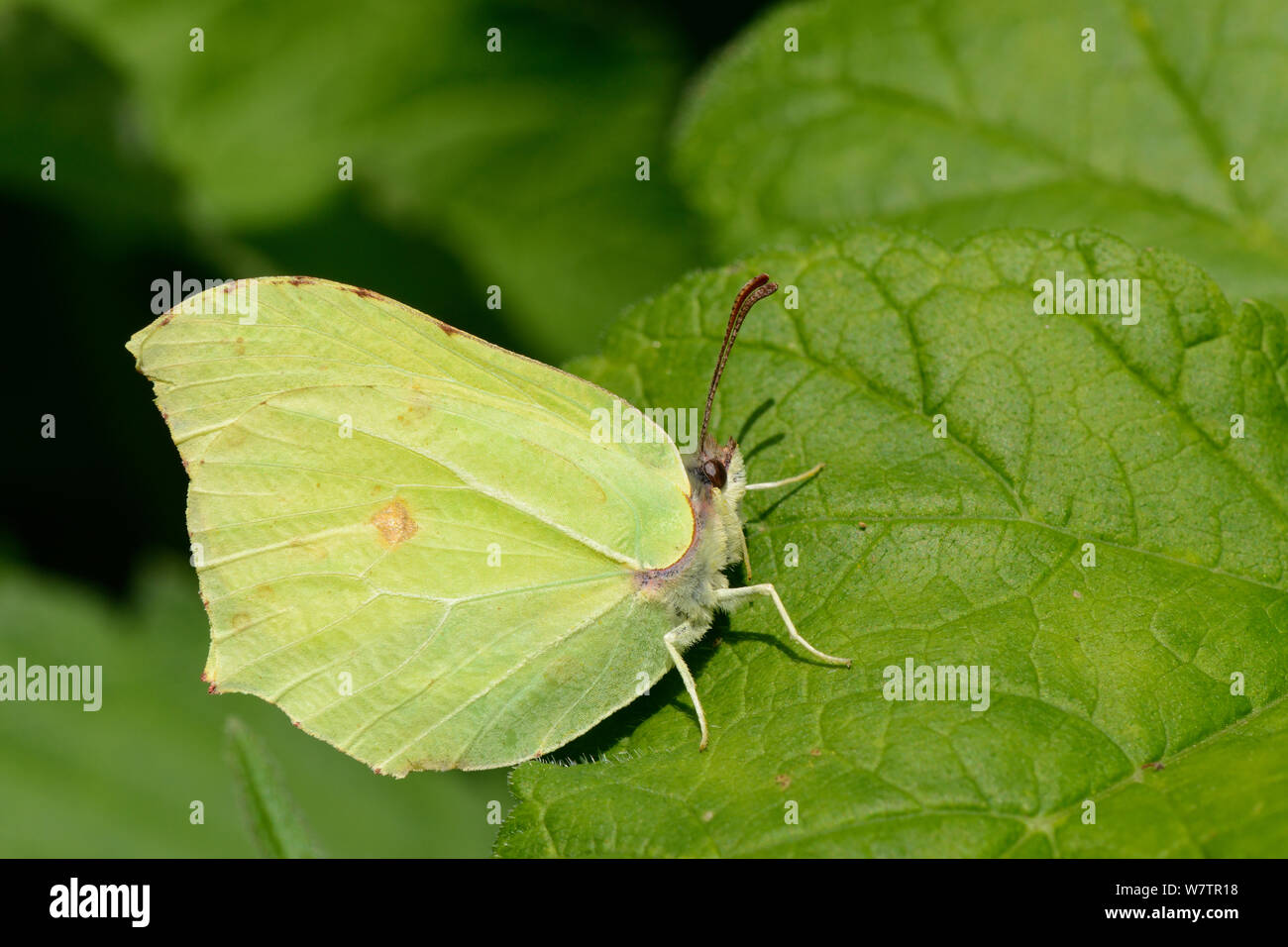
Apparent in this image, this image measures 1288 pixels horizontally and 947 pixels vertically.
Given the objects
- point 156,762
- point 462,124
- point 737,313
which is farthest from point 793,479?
point 462,124

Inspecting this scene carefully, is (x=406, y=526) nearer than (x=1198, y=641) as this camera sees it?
No

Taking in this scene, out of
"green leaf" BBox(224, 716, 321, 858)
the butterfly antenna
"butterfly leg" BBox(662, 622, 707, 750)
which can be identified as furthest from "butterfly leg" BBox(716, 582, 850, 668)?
"green leaf" BBox(224, 716, 321, 858)

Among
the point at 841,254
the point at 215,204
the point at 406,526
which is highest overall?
the point at 215,204

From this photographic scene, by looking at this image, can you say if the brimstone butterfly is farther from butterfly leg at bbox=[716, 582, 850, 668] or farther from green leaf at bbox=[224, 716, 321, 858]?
green leaf at bbox=[224, 716, 321, 858]

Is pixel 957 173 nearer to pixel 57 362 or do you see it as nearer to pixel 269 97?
pixel 269 97

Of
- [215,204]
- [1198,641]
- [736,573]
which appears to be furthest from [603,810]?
[215,204]

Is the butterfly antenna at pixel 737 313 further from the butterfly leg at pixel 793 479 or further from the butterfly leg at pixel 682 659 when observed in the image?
the butterfly leg at pixel 682 659
